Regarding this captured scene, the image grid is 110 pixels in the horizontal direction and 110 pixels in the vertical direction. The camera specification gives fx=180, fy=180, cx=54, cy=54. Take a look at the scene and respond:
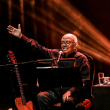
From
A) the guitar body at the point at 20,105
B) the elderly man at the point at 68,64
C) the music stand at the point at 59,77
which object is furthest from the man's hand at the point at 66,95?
the guitar body at the point at 20,105

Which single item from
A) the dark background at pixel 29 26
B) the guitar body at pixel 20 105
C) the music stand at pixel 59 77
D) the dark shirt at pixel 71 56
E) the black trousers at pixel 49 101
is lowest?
the guitar body at pixel 20 105

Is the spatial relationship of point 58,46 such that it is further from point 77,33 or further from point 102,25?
point 102,25

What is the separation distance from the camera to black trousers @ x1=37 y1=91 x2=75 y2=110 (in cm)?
283

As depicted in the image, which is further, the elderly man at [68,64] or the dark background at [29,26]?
the dark background at [29,26]

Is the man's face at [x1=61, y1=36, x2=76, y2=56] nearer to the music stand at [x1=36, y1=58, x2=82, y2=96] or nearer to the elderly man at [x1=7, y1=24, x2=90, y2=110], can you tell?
the elderly man at [x1=7, y1=24, x2=90, y2=110]

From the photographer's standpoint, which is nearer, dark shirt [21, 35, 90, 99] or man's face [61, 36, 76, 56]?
dark shirt [21, 35, 90, 99]

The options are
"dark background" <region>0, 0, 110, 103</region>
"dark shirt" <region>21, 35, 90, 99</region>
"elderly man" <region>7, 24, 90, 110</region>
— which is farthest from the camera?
"dark background" <region>0, 0, 110, 103</region>

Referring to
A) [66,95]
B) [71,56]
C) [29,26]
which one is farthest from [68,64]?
[29,26]

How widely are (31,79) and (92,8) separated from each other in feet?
7.01

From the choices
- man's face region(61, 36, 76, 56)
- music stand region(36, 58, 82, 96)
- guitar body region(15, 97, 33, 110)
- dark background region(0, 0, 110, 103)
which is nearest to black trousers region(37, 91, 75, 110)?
music stand region(36, 58, 82, 96)

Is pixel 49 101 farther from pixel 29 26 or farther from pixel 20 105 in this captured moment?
pixel 29 26

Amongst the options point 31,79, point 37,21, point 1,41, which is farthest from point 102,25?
point 1,41

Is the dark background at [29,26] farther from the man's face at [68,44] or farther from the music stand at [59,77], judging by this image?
the music stand at [59,77]

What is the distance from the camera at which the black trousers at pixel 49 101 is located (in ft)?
9.27
